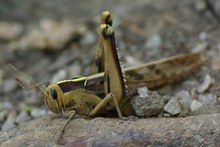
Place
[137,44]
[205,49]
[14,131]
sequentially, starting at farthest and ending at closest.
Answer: [137,44] < [205,49] < [14,131]

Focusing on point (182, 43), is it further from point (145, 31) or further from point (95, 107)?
point (95, 107)

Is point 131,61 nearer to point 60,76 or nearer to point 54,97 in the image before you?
point 60,76

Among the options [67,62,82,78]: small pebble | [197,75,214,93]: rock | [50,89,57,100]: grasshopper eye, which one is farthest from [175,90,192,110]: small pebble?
[67,62,82,78]: small pebble

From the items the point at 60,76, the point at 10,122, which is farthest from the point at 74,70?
the point at 10,122

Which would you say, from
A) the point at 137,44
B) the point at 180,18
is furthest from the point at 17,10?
the point at 180,18

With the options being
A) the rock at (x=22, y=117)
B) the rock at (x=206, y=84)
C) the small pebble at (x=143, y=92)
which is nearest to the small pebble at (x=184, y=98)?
the rock at (x=206, y=84)
